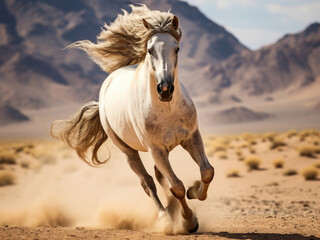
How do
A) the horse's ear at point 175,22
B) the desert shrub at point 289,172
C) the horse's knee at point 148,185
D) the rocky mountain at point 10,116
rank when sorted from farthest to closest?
1. the rocky mountain at point 10,116
2. the desert shrub at point 289,172
3. the horse's knee at point 148,185
4. the horse's ear at point 175,22

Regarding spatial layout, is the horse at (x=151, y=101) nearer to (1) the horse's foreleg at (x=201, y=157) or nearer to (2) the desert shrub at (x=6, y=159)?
(1) the horse's foreleg at (x=201, y=157)

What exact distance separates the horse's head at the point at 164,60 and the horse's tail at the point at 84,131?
10.2ft

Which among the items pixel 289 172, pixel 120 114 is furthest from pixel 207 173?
pixel 289 172

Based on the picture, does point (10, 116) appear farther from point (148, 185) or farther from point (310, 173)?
point (148, 185)

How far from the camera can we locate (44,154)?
2784 centimetres

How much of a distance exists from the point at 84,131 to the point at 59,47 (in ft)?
410

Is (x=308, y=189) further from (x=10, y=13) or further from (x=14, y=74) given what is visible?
(x=10, y=13)

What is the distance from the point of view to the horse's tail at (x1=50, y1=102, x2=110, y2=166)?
27.3 ft

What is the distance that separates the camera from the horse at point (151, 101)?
5328mm

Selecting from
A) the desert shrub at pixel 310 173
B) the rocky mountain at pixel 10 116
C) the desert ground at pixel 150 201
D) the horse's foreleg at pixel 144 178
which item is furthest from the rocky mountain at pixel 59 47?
the horse's foreleg at pixel 144 178

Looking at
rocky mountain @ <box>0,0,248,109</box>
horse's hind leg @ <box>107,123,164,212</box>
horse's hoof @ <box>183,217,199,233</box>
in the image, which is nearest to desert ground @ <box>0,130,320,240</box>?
horse's hoof @ <box>183,217,199,233</box>

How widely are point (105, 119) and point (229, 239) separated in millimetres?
2938

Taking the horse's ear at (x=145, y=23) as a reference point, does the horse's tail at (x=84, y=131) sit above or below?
below

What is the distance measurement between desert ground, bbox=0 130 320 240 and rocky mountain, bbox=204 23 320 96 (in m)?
84.8
